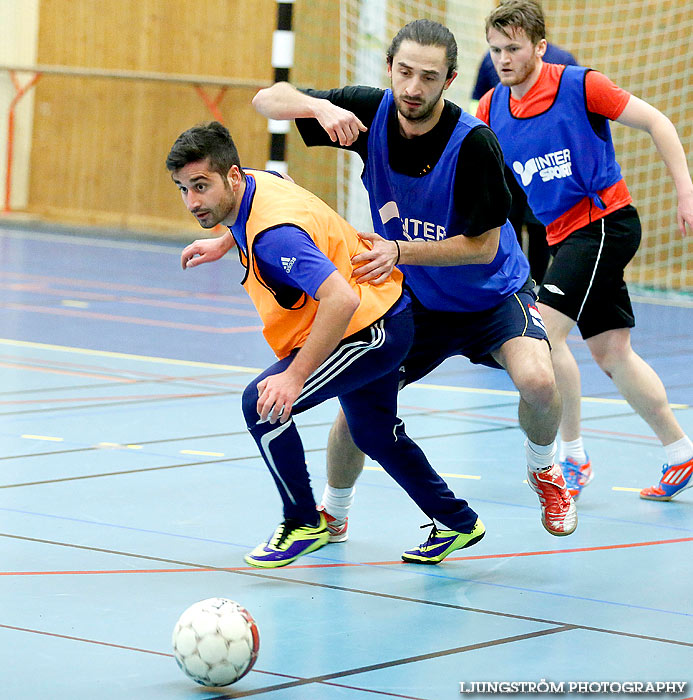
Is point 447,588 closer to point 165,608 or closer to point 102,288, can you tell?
point 165,608

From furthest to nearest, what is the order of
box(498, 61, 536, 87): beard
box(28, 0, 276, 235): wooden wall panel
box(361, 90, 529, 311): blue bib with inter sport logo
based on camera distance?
box(28, 0, 276, 235): wooden wall panel, box(498, 61, 536, 87): beard, box(361, 90, 529, 311): blue bib with inter sport logo

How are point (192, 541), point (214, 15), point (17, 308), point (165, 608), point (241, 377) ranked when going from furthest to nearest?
point (214, 15)
point (17, 308)
point (241, 377)
point (192, 541)
point (165, 608)

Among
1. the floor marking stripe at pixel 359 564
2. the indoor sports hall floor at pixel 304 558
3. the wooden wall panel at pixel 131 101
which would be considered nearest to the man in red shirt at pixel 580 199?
the indoor sports hall floor at pixel 304 558

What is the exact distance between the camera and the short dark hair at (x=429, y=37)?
154 inches

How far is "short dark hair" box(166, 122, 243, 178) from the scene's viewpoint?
379 cm

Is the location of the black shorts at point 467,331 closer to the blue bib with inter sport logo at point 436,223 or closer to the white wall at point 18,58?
the blue bib with inter sport logo at point 436,223

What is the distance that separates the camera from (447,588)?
3.88 metres

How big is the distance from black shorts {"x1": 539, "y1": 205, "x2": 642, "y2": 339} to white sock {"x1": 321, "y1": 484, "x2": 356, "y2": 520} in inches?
51.8

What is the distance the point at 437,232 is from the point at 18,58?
47.0 ft

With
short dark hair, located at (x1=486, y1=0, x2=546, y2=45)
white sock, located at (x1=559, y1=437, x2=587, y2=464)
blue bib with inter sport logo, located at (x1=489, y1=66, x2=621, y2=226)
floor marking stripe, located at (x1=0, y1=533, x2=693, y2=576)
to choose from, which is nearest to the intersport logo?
blue bib with inter sport logo, located at (x1=489, y1=66, x2=621, y2=226)

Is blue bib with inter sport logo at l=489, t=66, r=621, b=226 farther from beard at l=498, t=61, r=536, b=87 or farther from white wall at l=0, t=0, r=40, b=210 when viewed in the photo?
white wall at l=0, t=0, r=40, b=210

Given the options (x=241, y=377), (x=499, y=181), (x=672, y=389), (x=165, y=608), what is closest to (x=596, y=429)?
(x=672, y=389)

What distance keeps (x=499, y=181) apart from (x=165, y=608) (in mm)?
1602

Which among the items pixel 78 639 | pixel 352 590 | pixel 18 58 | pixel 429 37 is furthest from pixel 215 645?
pixel 18 58
